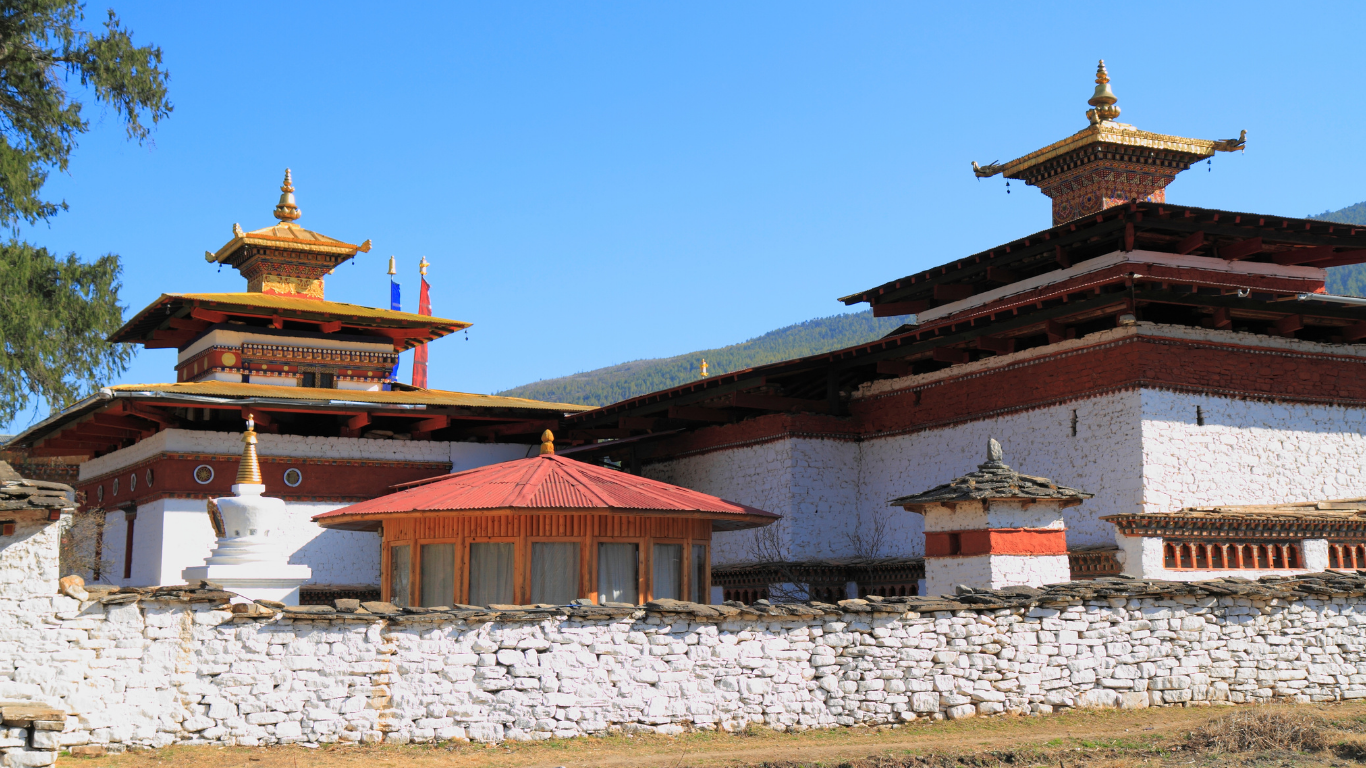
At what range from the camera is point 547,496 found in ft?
47.4

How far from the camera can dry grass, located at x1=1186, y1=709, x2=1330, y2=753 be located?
384 inches

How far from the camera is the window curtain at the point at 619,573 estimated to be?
1494cm

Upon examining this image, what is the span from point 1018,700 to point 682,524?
544cm

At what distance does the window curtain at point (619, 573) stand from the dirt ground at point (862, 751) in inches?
180

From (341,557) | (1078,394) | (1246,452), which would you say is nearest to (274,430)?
(341,557)

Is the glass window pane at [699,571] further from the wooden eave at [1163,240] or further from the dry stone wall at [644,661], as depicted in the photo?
the wooden eave at [1163,240]

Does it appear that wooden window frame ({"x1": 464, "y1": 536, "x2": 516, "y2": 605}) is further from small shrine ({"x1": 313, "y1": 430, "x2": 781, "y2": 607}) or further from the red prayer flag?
the red prayer flag

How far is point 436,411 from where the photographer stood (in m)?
20.9

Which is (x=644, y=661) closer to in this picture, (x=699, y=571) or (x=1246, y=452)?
(x=699, y=571)

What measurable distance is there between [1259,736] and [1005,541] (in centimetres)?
326

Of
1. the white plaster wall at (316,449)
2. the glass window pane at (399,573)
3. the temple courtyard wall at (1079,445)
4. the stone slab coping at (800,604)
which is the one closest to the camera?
the stone slab coping at (800,604)

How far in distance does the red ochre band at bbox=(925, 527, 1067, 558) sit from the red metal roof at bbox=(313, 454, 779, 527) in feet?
10.3

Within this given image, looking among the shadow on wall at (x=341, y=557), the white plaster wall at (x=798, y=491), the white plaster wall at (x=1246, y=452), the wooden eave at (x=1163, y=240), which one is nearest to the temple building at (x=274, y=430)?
the shadow on wall at (x=341, y=557)

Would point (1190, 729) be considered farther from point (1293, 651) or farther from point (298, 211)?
point (298, 211)
